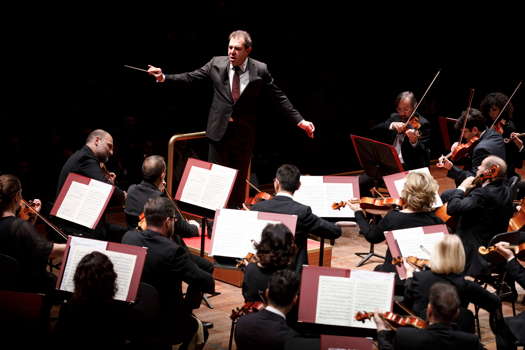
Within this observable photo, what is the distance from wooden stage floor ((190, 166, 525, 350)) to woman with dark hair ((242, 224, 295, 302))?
3.02 ft

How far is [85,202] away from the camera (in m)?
5.14

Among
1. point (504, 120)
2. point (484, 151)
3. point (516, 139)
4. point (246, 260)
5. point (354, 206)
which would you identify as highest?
point (504, 120)

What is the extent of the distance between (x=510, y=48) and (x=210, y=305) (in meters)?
7.80

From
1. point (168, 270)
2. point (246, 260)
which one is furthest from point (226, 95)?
point (168, 270)

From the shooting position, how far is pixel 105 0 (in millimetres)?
7938

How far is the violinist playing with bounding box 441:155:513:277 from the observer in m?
5.18

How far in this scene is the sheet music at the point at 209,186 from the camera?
5.26m

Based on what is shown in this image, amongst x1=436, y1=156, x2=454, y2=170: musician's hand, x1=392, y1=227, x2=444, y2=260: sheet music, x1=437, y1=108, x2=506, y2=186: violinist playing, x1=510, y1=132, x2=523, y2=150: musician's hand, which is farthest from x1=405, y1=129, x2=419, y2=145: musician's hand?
x1=392, y1=227, x2=444, y2=260: sheet music

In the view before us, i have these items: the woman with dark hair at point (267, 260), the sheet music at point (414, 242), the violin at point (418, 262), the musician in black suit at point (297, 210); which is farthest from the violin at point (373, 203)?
the woman with dark hair at point (267, 260)

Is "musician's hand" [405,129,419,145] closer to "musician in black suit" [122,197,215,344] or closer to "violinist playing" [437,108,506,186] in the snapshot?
"violinist playing" [437,108,506,186]

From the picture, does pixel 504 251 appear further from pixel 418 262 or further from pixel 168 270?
pixel 168 270

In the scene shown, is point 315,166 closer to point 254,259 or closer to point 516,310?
point 516,310

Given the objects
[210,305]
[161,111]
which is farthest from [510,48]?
[210,305]

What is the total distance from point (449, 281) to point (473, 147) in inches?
103
